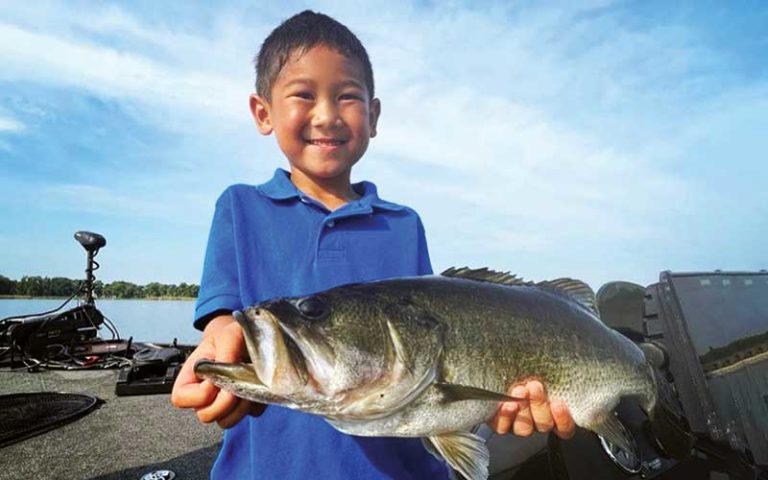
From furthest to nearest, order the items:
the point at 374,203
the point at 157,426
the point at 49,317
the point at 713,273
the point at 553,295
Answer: the point at 49,317
the point at 157,426
the point at 713,273
the point at 374,203
the point at 553,295

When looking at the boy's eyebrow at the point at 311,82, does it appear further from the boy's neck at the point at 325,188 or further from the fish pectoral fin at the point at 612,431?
the fish pectoral fin at the point at 612,431

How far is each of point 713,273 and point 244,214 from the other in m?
3.45

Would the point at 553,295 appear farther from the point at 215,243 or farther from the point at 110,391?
the point at 110,391

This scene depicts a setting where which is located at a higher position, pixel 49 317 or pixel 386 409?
pixel 49 317

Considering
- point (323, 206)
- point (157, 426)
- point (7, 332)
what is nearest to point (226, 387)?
point (323, 206)

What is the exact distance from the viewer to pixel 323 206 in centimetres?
251

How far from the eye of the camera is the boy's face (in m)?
2.48

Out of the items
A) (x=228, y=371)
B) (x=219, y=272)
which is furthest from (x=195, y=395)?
(x=219, y=272)

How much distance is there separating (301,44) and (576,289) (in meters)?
2.03

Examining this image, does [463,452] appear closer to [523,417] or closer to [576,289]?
[523,417]

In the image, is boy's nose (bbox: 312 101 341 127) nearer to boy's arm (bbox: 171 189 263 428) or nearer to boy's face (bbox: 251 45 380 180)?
boy's face (bbox: 251 45 380 180)

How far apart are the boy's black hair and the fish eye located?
1.45 m

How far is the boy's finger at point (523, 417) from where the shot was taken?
2002mm

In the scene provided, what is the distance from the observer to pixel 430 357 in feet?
5.99
